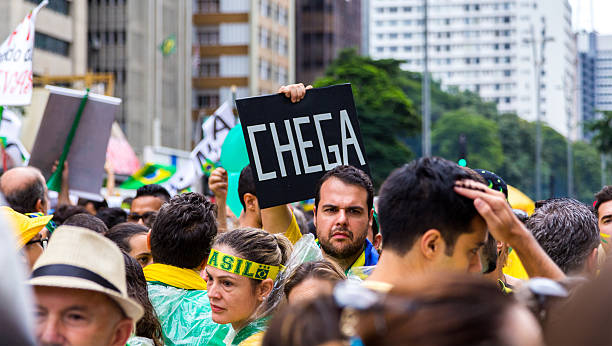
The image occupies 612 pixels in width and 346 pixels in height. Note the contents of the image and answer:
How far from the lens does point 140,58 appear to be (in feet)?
208

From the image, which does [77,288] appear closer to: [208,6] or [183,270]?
[183,270]

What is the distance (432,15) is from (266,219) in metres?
181


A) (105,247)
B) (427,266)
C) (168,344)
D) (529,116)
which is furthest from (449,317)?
(529,116)

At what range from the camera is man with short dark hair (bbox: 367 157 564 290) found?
2.96 meters

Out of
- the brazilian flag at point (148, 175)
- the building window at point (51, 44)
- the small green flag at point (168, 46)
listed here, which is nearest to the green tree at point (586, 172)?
the small green flag at point (168, 46)

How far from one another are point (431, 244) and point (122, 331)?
1057 mm

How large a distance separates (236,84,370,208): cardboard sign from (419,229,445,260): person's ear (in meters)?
2.56

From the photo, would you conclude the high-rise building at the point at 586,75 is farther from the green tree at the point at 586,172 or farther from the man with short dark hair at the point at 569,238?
the man with short dark hair at the point at 569,238

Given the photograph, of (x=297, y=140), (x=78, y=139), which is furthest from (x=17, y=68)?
(x=297, y=140)

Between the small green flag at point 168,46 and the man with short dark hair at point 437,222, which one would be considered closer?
the man with short dark hair at point 437,222

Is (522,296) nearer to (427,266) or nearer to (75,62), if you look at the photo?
(427,266)

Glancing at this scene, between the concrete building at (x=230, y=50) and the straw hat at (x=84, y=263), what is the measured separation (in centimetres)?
7096

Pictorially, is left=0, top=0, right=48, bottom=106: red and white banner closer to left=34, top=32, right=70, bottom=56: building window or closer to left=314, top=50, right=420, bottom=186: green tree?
left=34, top=32, right=70, bottom=56: building window

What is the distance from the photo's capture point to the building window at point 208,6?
Answer: 7606 cm
